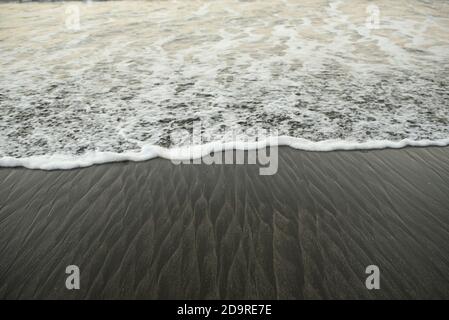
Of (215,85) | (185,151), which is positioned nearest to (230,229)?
(185,151)

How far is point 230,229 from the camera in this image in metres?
Answer: 2.27

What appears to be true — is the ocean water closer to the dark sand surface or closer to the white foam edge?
the white foam edge

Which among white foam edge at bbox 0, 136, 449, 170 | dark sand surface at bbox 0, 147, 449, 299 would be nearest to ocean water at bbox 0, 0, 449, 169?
white foam edge at bbox 0, 136, 449, 170

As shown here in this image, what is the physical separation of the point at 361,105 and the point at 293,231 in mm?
2657

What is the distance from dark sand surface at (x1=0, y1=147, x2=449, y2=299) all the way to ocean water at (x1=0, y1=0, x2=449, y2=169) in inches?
16.3

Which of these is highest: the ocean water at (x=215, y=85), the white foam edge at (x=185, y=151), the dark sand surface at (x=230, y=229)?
the ocean water at (x=215, y=85)

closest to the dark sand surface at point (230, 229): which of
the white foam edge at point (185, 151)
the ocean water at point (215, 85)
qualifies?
the white foam edge at point (185, 151)

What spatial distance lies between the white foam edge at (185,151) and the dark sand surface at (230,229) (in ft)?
0.35

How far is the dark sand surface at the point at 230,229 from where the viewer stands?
190 cm

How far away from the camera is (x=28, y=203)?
2.55 metres

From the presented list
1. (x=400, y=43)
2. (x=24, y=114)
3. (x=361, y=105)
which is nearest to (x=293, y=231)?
(x=361, y=105)

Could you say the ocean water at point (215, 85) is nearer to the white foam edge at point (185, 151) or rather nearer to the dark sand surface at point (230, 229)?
the white foam edge at point (185, 151)

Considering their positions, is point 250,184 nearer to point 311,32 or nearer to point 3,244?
point 3,244

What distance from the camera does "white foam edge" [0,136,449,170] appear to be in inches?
120
